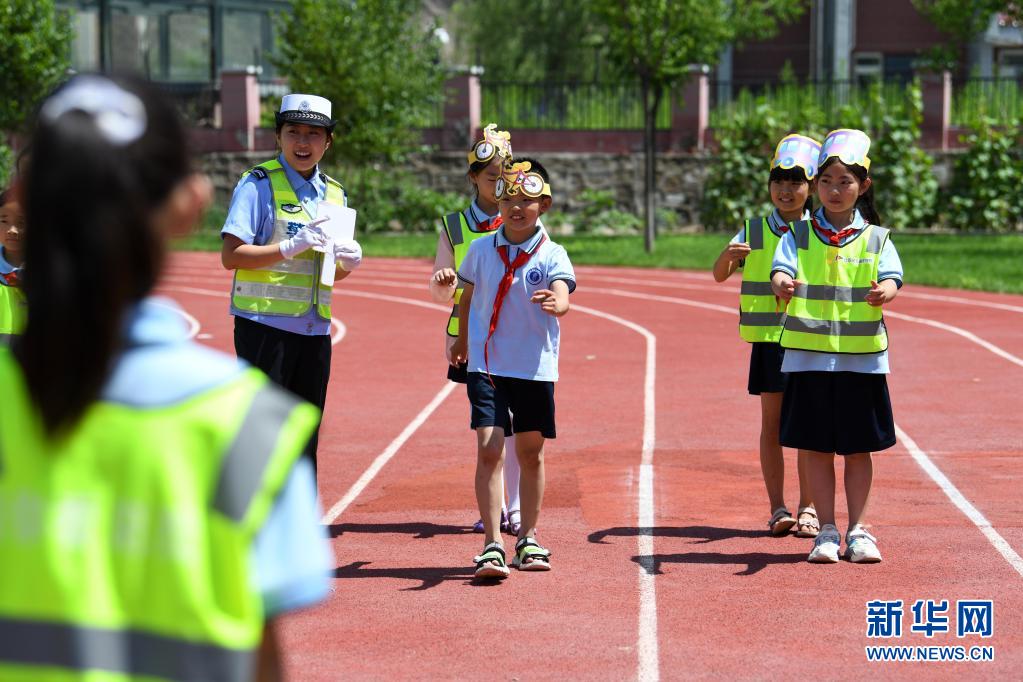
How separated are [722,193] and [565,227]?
348 centimetres

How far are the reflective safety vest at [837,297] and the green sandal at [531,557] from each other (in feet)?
4.61

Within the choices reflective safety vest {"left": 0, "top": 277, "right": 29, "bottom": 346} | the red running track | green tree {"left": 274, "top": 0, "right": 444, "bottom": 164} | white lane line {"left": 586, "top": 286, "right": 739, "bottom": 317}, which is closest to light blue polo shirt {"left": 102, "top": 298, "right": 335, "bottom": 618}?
the red running track

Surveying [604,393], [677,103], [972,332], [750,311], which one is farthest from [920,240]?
[750,311]

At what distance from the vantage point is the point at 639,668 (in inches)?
212

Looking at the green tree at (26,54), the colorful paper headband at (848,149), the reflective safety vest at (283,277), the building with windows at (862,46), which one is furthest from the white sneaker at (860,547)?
the building with windows at (862,46)

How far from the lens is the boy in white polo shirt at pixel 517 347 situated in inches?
266

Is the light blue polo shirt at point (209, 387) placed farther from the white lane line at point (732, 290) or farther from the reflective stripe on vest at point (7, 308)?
the white lane line at point (732, 290)

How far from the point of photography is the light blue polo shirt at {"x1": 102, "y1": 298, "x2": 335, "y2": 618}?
192 cm

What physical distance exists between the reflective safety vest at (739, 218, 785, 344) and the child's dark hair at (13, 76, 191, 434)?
5875mm

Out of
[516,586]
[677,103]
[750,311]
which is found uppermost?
[677,103]

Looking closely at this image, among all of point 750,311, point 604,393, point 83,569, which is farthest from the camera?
point 604,393

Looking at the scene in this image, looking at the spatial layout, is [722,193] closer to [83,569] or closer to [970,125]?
[970,125]

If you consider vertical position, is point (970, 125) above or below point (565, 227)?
above

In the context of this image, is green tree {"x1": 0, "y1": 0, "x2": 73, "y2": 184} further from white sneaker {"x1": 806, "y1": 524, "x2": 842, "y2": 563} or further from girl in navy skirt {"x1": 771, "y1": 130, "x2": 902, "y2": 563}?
white sneaker {"x1": 806, "y1": 524, "x2": 842, "y2": 563}
